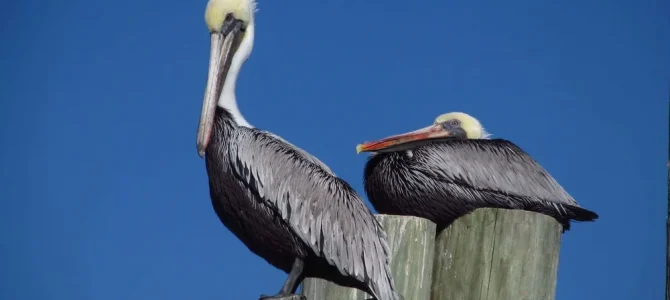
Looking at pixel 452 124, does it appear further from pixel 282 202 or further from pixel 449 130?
pixel 282 202

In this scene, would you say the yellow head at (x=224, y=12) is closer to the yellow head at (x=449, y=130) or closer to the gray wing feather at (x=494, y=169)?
the gray wing feather at (x=494, y=169)

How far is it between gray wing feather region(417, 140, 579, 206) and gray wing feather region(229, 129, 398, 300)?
4.27 feet

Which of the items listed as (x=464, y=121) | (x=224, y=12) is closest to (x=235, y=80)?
(x=224, y=12)

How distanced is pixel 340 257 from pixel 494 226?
75 centimetres

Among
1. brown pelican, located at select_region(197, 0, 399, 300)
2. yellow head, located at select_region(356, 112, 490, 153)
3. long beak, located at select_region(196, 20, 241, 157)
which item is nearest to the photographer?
brown pelican, located at select_region(197, 0, 399, 300)

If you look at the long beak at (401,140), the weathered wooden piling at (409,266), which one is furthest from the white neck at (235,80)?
the long beak at (401,140)

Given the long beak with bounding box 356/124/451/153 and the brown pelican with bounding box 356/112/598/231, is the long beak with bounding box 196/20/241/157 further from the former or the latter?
the long beak with bounding box 356/124/451/153

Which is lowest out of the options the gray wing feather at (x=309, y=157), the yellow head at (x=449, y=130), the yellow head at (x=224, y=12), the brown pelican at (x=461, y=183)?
the gray wing feather at (x=309, y=157)

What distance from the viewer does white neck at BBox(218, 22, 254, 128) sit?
5621 mm

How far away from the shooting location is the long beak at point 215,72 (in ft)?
17.6

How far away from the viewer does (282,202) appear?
5234 millimetres

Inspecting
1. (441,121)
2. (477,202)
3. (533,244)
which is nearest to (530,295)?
(533,244)

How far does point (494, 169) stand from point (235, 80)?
6.43ft

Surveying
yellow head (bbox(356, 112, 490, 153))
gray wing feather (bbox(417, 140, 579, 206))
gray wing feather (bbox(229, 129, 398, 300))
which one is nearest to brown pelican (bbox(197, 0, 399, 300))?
gray wing feather (bbox(229, 129, 398, 300))
